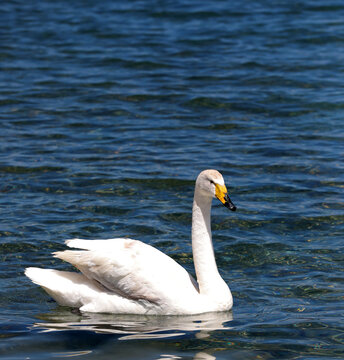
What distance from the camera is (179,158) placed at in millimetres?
12906

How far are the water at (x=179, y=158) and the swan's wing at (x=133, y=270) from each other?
0.28 metres

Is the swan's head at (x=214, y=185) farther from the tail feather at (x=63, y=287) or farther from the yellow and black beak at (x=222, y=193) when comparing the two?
the tail feather at (x=63, y=287)

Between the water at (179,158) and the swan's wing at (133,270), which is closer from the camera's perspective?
the water at (179,158)

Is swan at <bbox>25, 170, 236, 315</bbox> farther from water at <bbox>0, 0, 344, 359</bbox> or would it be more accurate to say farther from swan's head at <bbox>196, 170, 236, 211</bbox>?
water at <bbox>0, 0, 344, 359</bbox>

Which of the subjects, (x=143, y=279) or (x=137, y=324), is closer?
(x=137, y=324)

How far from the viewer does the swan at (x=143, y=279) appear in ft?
26.5

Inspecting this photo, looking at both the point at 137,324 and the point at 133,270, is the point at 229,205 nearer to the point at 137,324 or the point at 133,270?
the point at 133,270

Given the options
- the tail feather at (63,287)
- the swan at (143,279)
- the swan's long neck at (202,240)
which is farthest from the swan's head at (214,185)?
the tail feather at (63,287)

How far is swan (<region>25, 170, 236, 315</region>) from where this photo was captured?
26.5 ft

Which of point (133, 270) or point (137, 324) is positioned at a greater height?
point (133, 270)

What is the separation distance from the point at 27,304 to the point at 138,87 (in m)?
8.57

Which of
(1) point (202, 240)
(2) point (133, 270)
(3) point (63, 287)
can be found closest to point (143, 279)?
(2) point (133, 270)

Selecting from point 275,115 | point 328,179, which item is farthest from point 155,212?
point 275,115

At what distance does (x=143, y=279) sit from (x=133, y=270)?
13 cm
